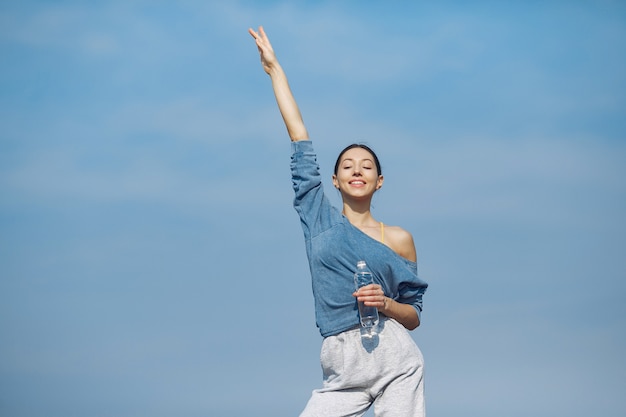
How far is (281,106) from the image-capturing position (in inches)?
267

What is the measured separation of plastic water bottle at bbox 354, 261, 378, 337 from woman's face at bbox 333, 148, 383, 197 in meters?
0.63

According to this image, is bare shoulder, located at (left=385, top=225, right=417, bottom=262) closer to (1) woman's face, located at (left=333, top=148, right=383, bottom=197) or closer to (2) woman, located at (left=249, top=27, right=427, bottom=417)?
(2) woman, located at (left=249, top=27, right=427, bottom=417)

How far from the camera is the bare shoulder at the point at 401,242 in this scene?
6.91 metres

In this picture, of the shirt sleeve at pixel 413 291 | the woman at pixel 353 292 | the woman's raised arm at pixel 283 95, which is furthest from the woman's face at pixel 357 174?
the shirt sleeve at pixel 413 291

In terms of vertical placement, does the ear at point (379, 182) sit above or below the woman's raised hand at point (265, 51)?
below

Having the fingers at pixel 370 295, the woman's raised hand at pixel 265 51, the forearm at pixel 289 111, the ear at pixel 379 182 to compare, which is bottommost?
the fingers at pixel 370 295

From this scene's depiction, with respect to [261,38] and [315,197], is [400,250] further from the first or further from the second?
[261,38]

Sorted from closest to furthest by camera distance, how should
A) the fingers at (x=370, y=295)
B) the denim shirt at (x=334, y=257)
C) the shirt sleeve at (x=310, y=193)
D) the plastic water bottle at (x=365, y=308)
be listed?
1. the fingers at (x=370, y=295)
2. the plastic water bottle at (x=365, y=308)
3. the denim shirt at (x=334, y=257)
4. the shirt sleeve at (x=310, y=193)

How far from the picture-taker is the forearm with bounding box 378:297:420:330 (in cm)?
637

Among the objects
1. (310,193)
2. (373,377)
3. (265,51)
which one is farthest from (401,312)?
(265,51)

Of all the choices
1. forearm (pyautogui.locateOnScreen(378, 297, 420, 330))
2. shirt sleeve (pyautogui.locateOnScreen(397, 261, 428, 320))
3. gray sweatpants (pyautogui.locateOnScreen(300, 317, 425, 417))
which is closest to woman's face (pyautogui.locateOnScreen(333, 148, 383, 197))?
shirt sleeve (pyautogui.locateOnScreen(397, 261, 428, 320))

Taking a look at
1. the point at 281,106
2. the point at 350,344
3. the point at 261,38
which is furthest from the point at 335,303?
the point at 261,38

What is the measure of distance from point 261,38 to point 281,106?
67cm

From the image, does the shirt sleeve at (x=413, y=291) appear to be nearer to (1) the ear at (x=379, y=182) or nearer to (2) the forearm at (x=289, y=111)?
(1) the ear at (x=379, y=182)
